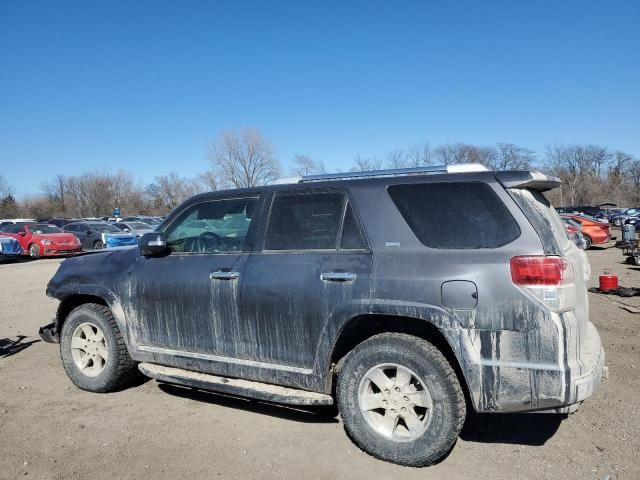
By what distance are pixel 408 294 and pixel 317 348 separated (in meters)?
0.77

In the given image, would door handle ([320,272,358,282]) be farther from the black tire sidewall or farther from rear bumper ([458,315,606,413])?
the black tire sidewall

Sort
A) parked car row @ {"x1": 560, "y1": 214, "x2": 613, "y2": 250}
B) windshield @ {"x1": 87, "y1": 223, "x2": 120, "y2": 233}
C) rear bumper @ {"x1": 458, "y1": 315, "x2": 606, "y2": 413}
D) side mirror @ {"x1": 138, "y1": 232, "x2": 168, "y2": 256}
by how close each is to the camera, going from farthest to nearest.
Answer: windshield @ {"x1": 87, "y1": 223, "x2": 120, "y2": 233} → parked car row @ {"x1": 560, "y1": 214, "x2": 613, "y2": 250} → side mirror @ {"x1": 138, "y1": 232, "x2": 168, "y2": 256} → rear bumper @ {"x1": 458, "y1": 315, "x2": 606, "y2": 413}

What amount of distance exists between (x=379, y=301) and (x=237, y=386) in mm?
1369

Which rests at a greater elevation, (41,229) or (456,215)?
(456,215)

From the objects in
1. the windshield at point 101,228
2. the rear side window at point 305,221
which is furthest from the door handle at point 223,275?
the windshield at point 101,228

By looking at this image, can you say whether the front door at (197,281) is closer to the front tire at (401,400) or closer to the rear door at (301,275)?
the rear door at (301,275)

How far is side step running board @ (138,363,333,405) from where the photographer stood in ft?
11.5

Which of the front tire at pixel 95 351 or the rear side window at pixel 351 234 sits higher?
the rear side window at pixel 351 234

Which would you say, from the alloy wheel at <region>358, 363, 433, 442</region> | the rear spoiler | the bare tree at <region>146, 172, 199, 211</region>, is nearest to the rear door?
the alloy wheel at <region>358, 363, 433, 442</region>

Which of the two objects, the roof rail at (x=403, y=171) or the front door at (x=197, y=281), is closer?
the roof rail at (x=403, y=171)

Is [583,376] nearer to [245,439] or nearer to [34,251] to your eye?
[245,439]

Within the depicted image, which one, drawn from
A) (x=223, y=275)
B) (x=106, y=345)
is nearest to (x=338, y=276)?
(x=223, y=275)

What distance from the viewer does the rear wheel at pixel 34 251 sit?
21.7m

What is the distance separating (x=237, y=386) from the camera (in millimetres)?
3768
